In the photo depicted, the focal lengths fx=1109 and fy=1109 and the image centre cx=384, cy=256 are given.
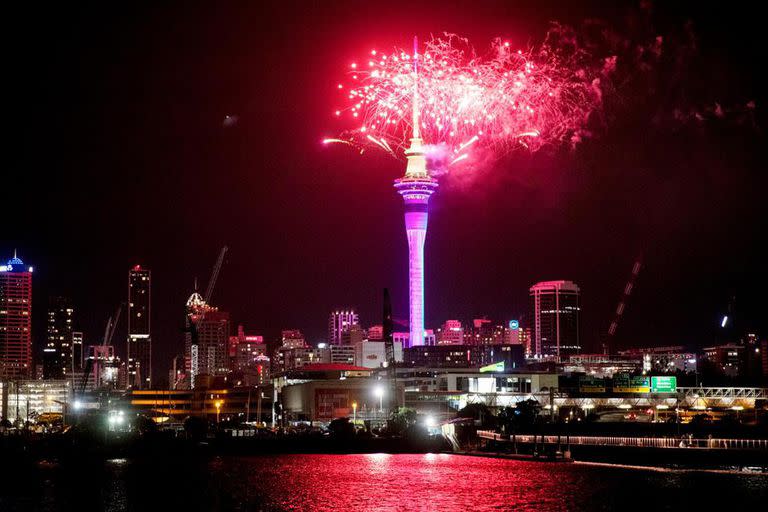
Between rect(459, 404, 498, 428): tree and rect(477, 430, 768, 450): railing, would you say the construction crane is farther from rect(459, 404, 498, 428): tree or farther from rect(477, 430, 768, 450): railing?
rect(477, 430, 768, 450): railing

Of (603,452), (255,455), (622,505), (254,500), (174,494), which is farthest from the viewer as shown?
(255,455)

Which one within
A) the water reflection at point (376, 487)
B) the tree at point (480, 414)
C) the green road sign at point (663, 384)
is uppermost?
the green road sign at point (663, 384)

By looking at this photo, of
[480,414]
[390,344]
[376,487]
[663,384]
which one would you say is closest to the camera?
[376,487]

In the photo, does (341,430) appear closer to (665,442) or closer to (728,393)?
(665,442)

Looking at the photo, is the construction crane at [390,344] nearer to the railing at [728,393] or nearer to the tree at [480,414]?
the tree at [480,414]

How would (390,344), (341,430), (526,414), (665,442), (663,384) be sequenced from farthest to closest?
(390,344) < (663,384) < (526,414) < (341,430) < (665,442)

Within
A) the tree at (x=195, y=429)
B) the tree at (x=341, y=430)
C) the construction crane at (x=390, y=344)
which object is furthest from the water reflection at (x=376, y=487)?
the construction crane at (x=390, y=344)

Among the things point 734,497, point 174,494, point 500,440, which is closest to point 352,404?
point 500,440

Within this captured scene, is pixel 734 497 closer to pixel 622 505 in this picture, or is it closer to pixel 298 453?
pixel 622 505

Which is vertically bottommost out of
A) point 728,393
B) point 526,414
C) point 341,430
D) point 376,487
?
point 376,487

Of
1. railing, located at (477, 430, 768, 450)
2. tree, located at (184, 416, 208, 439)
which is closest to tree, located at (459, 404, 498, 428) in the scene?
railing, located at (477, 430, 768, 450)

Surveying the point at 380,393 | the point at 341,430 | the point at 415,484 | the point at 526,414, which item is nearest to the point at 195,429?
the point at 341,430
